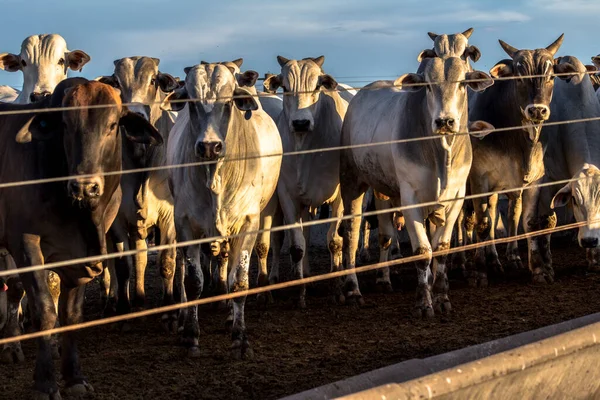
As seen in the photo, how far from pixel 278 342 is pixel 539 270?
361cm

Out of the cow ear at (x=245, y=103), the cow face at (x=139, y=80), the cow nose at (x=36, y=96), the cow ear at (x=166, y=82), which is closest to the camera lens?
the cow ear at (x=245, y=103)

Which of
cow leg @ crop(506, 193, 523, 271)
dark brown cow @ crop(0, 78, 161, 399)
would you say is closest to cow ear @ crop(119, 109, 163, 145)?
dark brown cow @ crop(0, 78, 161, 399)

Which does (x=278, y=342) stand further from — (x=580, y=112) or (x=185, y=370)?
(x=580, y=112)

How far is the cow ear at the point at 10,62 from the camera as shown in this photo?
10812mm

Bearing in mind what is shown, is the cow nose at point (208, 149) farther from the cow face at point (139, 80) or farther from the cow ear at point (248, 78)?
the cow ear at point (248, 78)

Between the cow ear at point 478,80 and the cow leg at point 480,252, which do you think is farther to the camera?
the cow leg at point 480,252

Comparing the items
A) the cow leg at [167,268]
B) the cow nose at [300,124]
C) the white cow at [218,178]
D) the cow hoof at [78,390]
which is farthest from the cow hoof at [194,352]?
the cow nose at [300,124]

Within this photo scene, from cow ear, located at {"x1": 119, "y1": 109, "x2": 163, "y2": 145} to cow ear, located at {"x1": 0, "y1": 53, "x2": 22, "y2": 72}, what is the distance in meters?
4.33

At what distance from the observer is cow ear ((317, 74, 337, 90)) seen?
35.5 feet

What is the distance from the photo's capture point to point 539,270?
10.8 metres

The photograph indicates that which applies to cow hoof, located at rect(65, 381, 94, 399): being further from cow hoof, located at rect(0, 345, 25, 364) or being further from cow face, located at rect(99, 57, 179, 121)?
cow face, located at rect(99, 57, 179, 121)

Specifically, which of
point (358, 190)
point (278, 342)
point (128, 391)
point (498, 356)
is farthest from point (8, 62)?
point (498, 356)

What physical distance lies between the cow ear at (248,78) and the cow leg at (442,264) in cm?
215

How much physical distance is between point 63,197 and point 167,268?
3.01 metres
